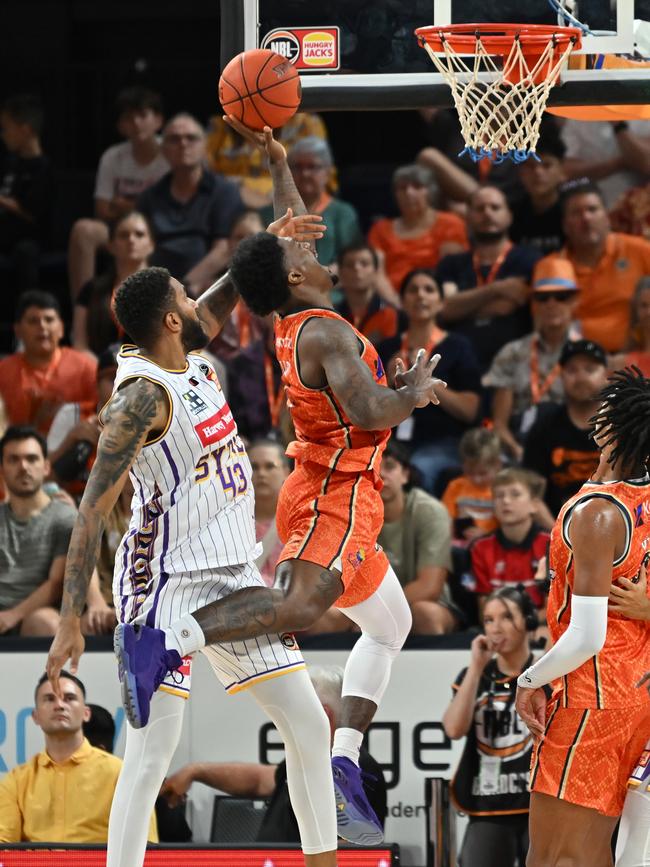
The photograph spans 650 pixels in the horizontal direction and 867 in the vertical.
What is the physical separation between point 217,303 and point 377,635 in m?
1.43

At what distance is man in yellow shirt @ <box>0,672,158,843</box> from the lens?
732 centimetres

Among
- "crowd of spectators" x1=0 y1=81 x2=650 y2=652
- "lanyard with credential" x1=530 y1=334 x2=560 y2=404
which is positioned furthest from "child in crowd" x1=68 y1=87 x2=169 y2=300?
"lanyard with credential" x1=530 y1=334 x2=560 y2=404

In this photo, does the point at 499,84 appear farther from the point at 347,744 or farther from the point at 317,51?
the point at 347,744

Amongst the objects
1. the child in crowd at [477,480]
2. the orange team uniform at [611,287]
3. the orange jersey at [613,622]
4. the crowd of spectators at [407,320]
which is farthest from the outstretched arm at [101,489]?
the orange team uniform at [611,287]

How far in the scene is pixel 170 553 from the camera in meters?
5.35

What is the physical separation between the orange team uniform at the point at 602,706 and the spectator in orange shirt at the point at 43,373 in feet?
17.2

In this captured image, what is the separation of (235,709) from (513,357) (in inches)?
127

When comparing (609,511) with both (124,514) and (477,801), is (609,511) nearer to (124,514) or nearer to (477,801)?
(477,801)

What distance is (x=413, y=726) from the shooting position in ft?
25.7

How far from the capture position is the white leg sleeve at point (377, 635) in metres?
5.90

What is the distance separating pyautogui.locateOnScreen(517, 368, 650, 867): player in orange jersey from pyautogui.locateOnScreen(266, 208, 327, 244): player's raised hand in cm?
127

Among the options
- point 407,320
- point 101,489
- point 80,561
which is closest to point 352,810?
point 80,561

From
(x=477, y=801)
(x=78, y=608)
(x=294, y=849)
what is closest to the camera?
(x=78, y=608)

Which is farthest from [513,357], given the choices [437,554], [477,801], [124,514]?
[477,801]
